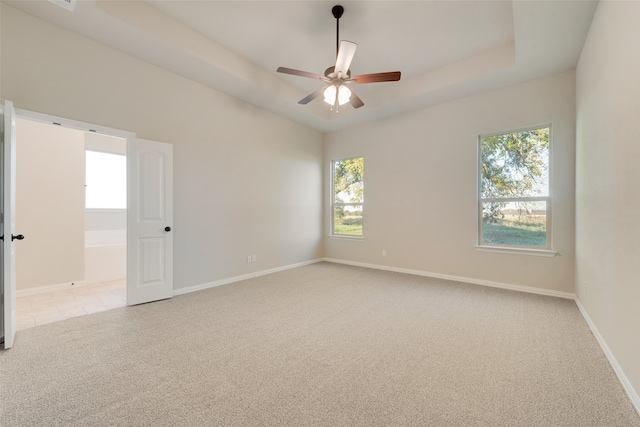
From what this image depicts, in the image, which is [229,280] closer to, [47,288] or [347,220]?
[47,288]

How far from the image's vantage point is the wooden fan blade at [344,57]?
256 centimetres

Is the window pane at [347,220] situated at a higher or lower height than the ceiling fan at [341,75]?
lower

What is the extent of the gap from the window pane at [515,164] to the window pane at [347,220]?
2.34 meters

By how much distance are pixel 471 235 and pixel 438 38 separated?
2.84 meters

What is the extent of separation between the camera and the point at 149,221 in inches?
134

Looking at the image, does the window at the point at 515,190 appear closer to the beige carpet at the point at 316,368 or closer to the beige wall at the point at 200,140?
the beige carpet at the point at 316,368

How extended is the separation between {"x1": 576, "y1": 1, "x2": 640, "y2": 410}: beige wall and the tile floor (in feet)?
15.6

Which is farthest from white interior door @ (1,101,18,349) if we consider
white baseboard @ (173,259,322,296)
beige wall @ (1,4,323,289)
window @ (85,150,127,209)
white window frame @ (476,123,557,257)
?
white window frame @ (476,123,557,257)

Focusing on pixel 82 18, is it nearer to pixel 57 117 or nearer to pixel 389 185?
pixel 57 117

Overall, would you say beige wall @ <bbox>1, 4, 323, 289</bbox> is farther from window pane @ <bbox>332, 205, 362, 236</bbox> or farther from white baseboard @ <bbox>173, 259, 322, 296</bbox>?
window pane @ <bbox>332, 205, 362, 236</bbox>

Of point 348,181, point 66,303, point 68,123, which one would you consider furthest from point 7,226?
point 348,181

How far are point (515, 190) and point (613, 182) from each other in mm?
2057

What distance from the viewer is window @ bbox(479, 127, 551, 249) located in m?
3.78

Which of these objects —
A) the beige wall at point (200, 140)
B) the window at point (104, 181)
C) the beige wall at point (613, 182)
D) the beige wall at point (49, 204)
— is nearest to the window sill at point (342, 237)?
the beige wall at point (200, 140)
